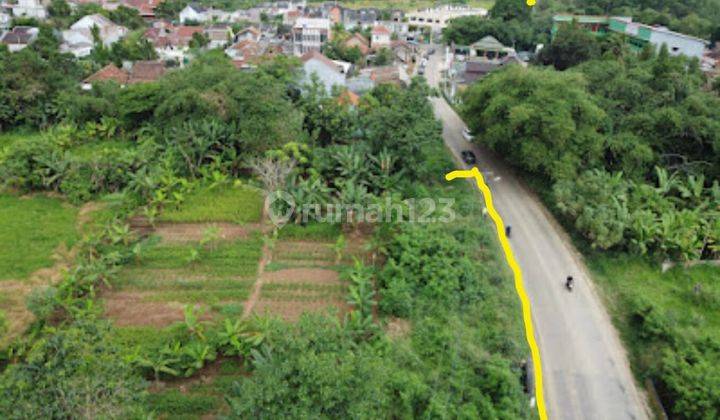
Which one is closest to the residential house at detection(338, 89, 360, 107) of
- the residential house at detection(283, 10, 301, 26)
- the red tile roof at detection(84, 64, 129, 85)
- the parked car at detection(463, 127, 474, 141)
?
the parked car at detection(463, 127, 474, 141)

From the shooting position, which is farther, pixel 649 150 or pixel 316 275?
pixel 649 150

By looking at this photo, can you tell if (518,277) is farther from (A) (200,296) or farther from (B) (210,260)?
(B) (210,260)

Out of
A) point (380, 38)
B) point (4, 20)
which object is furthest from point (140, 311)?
point (4, 20)

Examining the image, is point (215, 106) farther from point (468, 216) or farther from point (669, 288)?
point (669, 288)

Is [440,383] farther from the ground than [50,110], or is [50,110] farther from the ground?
[50,110]

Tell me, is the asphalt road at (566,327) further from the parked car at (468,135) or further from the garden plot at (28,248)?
the garden plot at (28,248)

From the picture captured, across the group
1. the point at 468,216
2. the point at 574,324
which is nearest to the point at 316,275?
the point at 468,216
